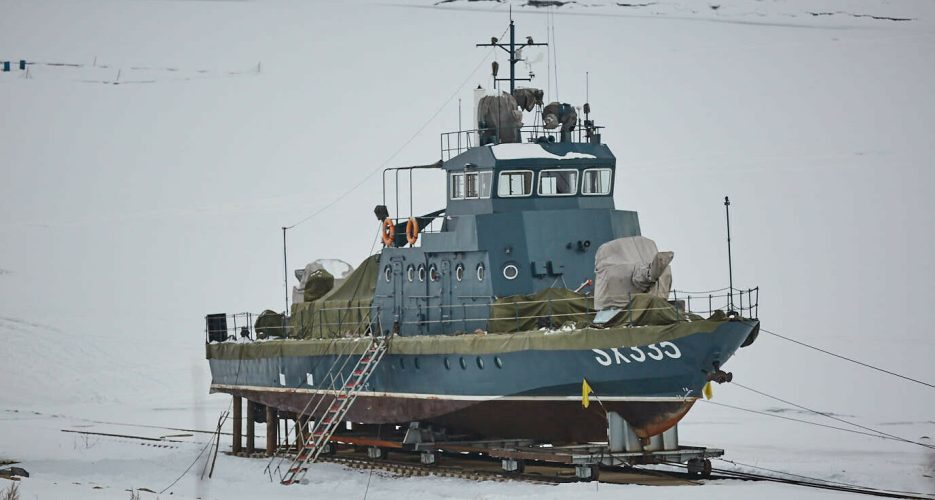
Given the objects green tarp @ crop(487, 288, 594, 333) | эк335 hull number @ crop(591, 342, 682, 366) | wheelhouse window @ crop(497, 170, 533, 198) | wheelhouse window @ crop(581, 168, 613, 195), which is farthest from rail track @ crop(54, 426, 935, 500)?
wheelhouse window @ crop(581, 168, 613, 195)

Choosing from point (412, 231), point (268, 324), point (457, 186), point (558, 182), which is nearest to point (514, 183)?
point (558, 182)

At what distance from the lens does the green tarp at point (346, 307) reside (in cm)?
4072

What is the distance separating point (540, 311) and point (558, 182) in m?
4.01

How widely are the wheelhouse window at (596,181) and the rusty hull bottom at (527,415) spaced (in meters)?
6.09

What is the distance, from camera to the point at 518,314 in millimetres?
34812

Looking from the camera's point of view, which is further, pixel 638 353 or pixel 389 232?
pixel 389 232

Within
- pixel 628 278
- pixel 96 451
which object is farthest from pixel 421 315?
pixel 96 451

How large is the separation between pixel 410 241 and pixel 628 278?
25.3ft

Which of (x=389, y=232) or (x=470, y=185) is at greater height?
(x=470, y=185)

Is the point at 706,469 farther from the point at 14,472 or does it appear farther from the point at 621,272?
the point at 14,472

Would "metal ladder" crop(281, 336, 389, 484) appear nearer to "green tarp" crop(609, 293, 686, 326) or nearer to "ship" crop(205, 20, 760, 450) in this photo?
"ship" crop(205, 20, 760, 450)

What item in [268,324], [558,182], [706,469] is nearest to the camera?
[706,469]

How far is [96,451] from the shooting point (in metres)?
45.2

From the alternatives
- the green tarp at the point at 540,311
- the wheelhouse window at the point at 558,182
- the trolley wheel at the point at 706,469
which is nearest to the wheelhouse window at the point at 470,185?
the wheelhouse window at the point at 558,182
